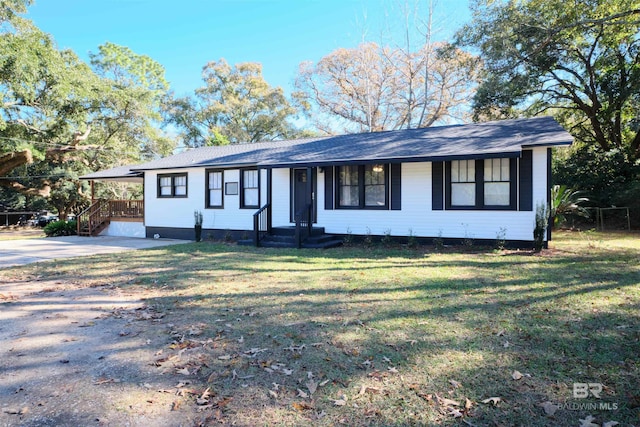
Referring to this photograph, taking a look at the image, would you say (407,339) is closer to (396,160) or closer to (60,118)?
(396,160)

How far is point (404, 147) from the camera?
11672mm

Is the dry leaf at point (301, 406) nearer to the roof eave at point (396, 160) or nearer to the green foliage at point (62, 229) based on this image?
the roof eave at point (396, 160)

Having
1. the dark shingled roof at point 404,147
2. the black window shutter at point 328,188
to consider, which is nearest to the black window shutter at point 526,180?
the dark shingled roof at point 404,147

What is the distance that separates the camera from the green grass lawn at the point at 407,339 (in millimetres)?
2670

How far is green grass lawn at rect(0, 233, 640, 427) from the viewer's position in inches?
105

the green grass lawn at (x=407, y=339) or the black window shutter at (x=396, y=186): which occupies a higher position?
the black window shutter at (x=396, y=186)

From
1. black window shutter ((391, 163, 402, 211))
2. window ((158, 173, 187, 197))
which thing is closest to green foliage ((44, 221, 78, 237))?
window ((158, 173, 187, 197))

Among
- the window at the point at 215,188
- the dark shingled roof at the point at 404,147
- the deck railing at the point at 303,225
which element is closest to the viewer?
the dark shingled roof at the point at 404,147

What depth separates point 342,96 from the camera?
30.7 m

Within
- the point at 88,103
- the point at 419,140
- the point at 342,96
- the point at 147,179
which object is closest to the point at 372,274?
the point at 419,140

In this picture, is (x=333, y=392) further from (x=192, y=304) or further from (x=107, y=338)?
(x=192, y=304)

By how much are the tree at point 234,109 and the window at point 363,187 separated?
24391 millimetres

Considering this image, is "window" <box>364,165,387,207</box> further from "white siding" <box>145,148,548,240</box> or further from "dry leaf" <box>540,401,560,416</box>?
"dry leaf" <box>540,401,560,416</box>

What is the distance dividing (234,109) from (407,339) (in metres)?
35.5
